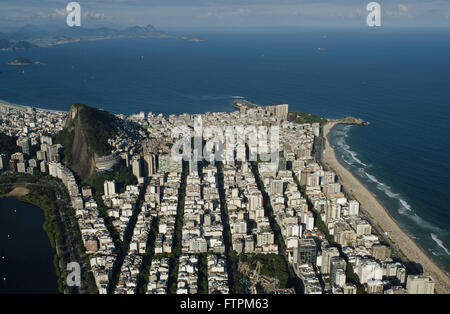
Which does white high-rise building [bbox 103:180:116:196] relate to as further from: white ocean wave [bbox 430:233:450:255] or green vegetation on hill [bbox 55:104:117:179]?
white ocean wave [bbox 430:233:450:255]

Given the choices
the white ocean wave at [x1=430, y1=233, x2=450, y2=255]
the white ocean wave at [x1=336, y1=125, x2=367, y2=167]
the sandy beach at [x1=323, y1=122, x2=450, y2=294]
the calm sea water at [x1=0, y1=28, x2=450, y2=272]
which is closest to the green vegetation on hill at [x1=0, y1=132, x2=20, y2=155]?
the calm sea water at [x1=0, y1=28, x2=450, y2=272]

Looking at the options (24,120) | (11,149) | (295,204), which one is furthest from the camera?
(24,120)

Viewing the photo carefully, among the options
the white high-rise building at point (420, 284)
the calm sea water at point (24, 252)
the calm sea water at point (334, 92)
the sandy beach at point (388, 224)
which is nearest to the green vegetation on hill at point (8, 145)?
the calm sea water at point (24, 252)

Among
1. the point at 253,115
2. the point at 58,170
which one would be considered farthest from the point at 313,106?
the point at 58,170

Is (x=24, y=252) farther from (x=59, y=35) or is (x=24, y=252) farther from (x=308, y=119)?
(x=59, y=35)

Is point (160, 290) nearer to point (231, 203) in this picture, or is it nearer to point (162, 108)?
point (231, 203)

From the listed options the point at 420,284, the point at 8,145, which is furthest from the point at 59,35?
the point at 420,284
